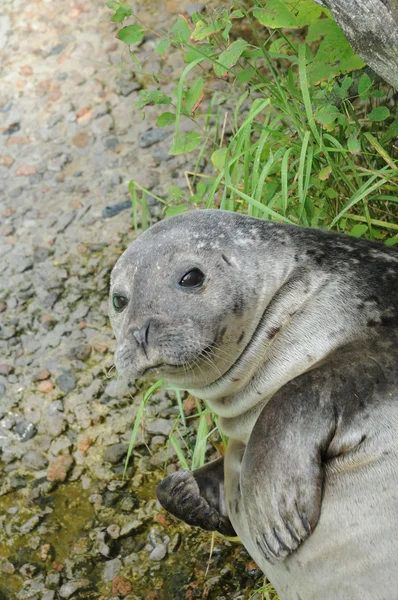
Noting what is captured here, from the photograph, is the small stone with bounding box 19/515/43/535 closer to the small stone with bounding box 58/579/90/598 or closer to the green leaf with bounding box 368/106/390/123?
the small stone with bounding box 58/579/90/598

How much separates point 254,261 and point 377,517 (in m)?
1.01

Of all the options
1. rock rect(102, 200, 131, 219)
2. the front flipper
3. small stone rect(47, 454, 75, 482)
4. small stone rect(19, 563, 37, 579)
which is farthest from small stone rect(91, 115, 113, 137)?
the front flipper

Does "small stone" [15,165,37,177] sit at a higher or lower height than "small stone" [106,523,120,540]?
higher

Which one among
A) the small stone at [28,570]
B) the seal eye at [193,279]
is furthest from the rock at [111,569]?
the seal eye at [193,279]

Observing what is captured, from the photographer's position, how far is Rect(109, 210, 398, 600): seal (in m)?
2.90

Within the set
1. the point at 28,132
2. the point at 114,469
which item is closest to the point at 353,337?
the point at 114,469

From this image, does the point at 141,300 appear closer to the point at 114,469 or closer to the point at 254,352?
the point at 254,352

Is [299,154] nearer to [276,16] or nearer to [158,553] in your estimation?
[276,16]

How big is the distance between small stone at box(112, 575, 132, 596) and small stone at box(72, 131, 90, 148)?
304cm

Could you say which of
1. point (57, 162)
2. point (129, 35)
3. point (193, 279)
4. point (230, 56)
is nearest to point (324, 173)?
point (230, 56)

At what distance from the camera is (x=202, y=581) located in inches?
154

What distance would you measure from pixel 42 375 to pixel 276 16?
2142 millimetres

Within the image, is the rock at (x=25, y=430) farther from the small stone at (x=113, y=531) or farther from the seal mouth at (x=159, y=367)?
the seal mouth at (x=159, y=367)

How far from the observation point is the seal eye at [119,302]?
342 cm
